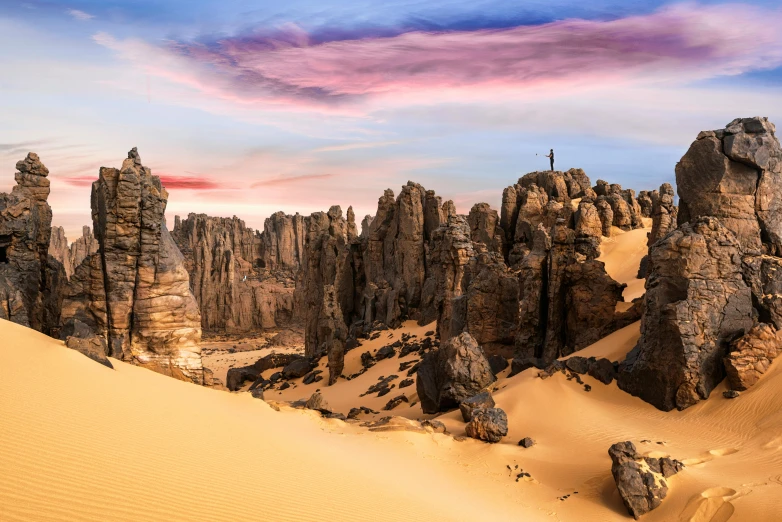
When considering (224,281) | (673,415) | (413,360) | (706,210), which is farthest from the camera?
(224,281)

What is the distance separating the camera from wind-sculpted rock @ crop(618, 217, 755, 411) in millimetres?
15688

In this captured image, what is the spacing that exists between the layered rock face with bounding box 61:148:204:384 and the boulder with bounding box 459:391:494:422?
856 cm

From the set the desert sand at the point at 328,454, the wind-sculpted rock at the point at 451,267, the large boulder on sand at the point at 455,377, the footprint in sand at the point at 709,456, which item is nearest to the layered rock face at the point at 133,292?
the desert sand at the point at 328,454

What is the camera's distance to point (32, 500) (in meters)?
5.41

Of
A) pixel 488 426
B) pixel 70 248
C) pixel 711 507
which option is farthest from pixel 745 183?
pixel 70 248

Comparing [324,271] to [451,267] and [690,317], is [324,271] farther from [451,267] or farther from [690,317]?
[690,317]

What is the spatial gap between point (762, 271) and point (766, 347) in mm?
3426

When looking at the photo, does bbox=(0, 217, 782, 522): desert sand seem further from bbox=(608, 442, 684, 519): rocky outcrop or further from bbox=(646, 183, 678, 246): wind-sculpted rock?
bbox=(646, 183, 678, 246): wind-sculpted rock

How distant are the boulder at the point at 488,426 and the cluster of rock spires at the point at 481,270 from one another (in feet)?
25.5

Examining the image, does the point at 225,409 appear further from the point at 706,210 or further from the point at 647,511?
the point at 706,210

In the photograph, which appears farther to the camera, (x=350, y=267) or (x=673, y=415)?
(x=350, y=267)

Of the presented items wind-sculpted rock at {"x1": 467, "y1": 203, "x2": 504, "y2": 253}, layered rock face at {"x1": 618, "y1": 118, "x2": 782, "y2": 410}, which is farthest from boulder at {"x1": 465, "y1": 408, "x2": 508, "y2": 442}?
wind-sculpted rock at {"x1": 467, "y1": 203, "x2": 504, "y2": 253}

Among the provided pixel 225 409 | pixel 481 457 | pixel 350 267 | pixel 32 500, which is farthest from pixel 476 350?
pixel 350 267

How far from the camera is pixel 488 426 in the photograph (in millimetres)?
15203
